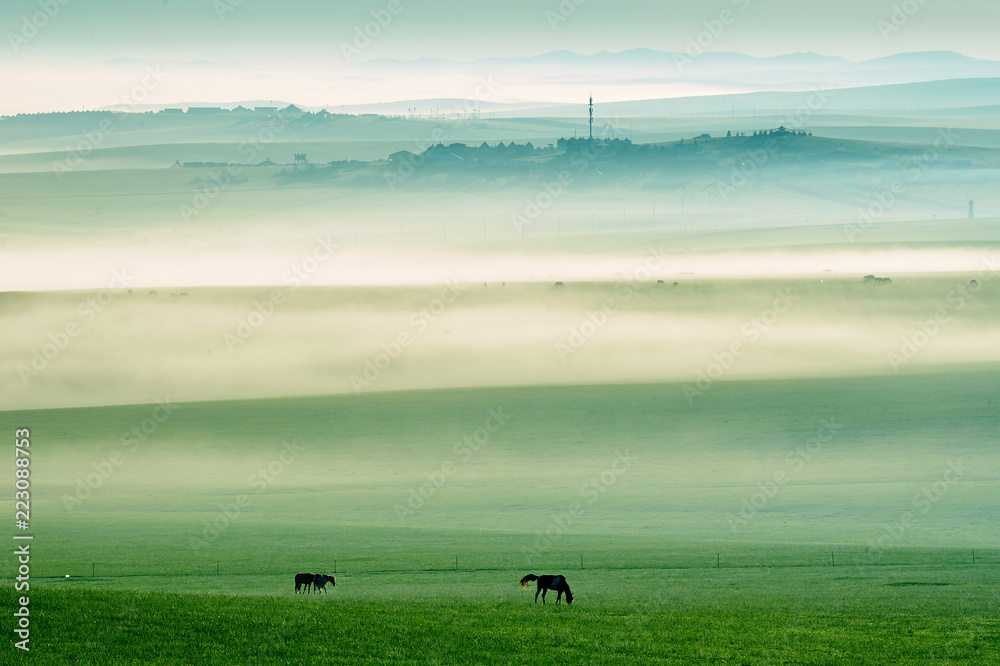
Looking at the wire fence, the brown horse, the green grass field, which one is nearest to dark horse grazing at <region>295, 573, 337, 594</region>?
the brown horse

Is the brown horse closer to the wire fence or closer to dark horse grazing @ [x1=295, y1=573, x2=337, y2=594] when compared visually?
dark horse grazing @ [x1=295, y1=573, x2=337, y2=594]

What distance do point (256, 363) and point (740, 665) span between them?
119 meters

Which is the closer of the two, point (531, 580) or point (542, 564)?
point (531, 580)

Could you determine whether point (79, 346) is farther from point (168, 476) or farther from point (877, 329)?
point (877, 329)

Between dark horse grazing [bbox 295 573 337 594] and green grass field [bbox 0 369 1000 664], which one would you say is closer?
green grass field [bbox 0 369 1000 664]

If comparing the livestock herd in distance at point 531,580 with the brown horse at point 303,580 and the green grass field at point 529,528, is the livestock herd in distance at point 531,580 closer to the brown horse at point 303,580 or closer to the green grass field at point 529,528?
the brown horse at point 303,580

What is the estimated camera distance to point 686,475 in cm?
7781

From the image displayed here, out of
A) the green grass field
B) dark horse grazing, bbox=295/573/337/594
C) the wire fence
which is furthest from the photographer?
the wire fence

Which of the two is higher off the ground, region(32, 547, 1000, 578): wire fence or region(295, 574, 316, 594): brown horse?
region(32, 547, 1000, 578): wire fence

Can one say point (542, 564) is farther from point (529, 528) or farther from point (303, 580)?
point (529, 528)

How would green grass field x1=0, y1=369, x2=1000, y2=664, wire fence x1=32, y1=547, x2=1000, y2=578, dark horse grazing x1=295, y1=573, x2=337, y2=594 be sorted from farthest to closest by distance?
wire fence x1=32, y1=547, x2=1000, y2=578 < dark horse grazing x1=295, y1=573, x2=337, y2=594 < green grass field x1=0, y1=369, x2=1000, y2=664

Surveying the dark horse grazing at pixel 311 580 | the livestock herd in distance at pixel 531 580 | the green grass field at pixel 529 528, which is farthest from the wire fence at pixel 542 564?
the dark horse grazing at pixel 311 580

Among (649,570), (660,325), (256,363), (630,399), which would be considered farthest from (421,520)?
(660,325)

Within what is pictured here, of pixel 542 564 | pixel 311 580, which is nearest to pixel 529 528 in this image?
pixel 542 564
